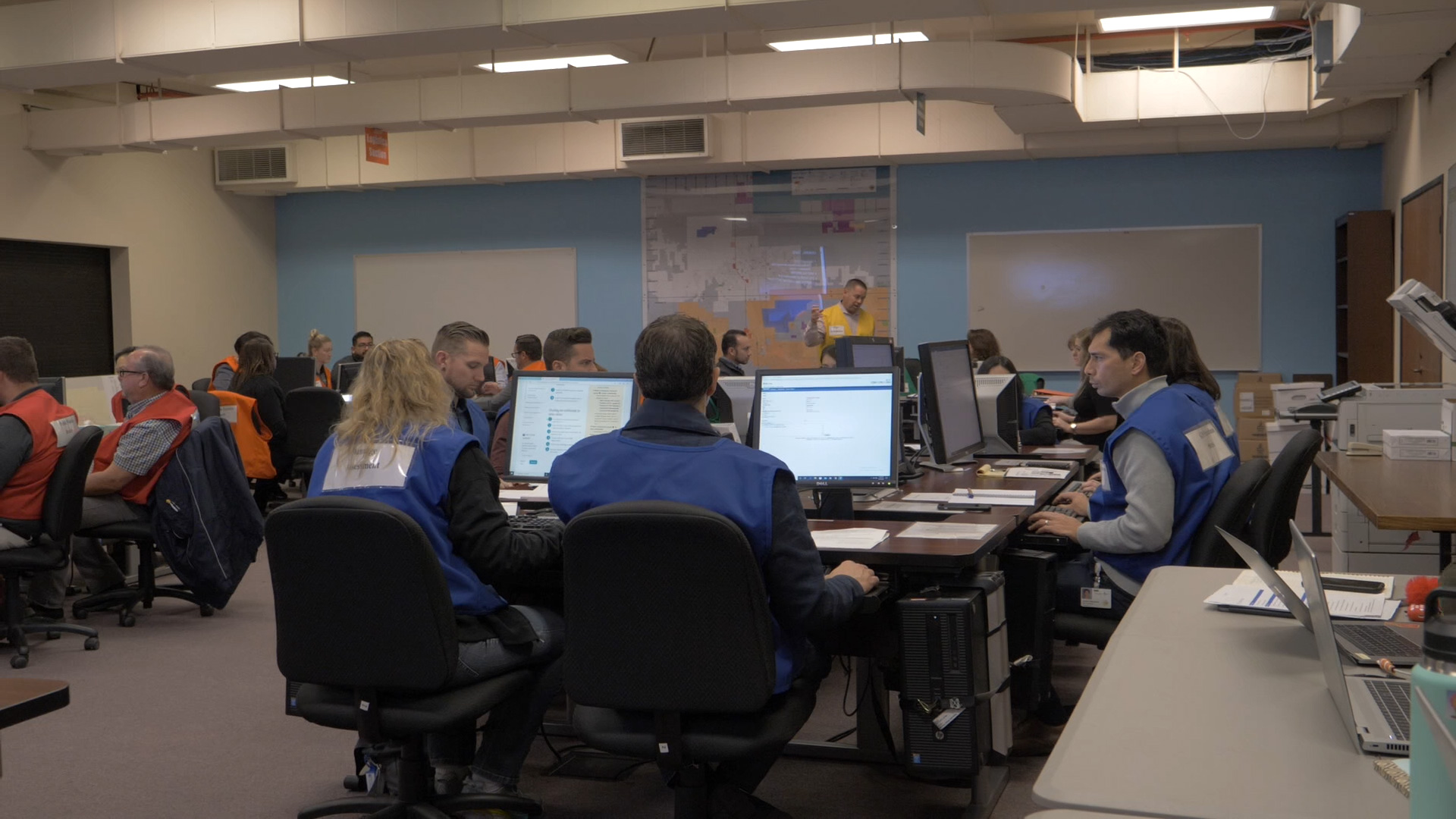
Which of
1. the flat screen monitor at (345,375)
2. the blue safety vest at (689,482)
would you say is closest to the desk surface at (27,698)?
the blue safety vest at (689,482)

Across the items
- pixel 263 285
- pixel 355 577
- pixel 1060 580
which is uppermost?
pixel 263 285

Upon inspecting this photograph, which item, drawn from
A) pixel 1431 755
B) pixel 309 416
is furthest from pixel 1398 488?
pixel 309 416

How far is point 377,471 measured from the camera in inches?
95.9

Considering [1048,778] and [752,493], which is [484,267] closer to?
[752,493]

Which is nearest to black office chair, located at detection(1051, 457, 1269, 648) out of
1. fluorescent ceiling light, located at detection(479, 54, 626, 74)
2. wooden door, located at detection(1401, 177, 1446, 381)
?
wooden door, located at detection(1401, 177, 1446, 381)

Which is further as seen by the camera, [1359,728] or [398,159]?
[398,159]

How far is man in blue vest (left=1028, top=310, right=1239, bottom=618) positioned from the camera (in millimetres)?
2914

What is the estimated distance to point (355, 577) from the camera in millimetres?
2252

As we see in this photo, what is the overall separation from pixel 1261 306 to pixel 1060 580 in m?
6.48

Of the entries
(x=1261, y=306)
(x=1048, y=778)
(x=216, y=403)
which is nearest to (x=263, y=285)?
(x=216, y=403)

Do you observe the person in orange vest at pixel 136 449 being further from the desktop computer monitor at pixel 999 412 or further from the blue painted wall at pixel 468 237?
the blue painted wall at pixel 468 237

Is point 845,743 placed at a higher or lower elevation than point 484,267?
lower

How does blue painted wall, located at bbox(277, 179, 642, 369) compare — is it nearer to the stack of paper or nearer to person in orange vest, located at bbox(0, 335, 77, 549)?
person in orange vest, located at bbox(0, 335, 77, 549)

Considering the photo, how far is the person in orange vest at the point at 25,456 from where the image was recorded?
4.11 meters
